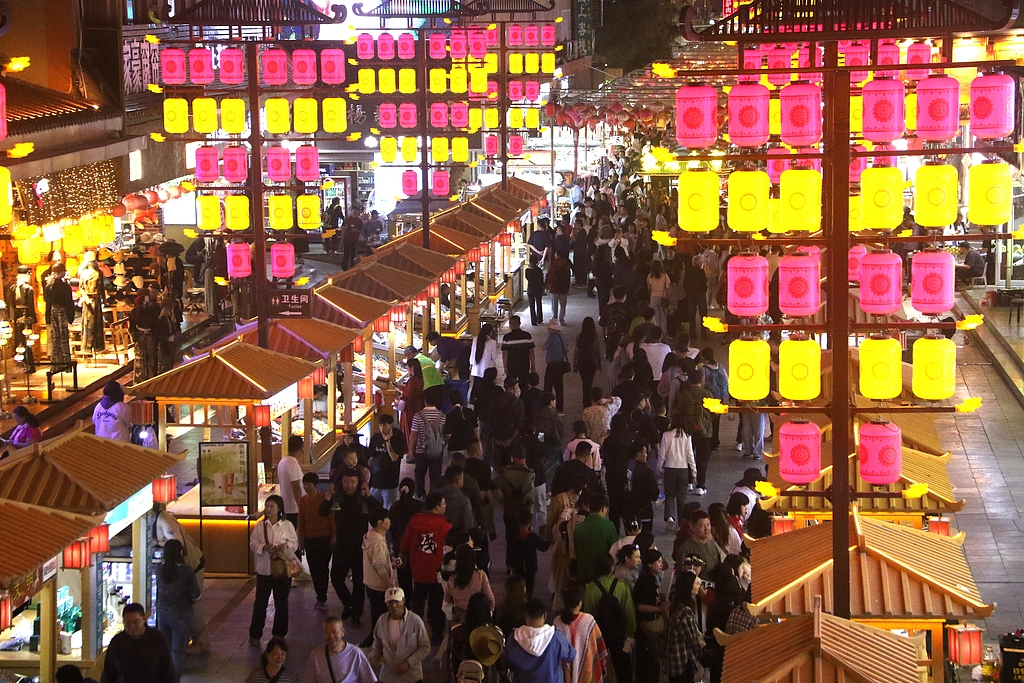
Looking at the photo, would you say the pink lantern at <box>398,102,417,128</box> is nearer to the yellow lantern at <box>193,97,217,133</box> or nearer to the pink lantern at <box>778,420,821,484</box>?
the yellow lantern at <box>193,97,217,133</box>

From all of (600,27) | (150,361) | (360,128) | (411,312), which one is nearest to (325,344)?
(411,312)

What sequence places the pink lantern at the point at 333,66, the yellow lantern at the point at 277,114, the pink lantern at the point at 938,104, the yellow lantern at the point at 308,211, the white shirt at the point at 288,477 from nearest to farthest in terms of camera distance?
the pink lantern at the point at 938,104
the white shirt at the point at 288,477
the yellow lantern at the point at 308,211
the yellow lantern at the point at 277,114
the pink lantern at the point at 333,66

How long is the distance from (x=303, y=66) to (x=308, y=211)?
2638mm

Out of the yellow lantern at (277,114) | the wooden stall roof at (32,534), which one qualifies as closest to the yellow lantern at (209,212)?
the yellow lantern at (277,114)

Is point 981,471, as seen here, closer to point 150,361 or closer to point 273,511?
point 273,511

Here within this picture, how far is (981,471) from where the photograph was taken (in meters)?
17.3

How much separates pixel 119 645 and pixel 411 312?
1162 centimetres

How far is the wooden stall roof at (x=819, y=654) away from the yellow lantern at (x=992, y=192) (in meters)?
3.00

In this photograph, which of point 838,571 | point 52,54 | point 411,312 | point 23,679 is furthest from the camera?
point 52,54

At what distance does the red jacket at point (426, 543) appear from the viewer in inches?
456

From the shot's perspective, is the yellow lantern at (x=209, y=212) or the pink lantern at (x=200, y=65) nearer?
the pink lantern at (x=200, y=65)

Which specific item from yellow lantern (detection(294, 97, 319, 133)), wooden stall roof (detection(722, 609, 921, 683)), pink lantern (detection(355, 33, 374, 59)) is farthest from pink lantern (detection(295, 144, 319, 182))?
wooden stall roof (detection(722, 609, 921, 683))

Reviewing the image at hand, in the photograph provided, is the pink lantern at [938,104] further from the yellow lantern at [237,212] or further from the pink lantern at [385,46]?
the pink lantern at [385,46]

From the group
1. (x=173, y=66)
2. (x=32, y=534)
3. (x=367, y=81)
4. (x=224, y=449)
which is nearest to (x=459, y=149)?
(x=367, y=81)
